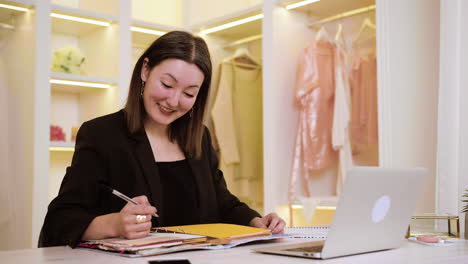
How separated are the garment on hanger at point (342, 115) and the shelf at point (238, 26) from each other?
0.66m

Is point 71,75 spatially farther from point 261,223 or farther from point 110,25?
point 261,223

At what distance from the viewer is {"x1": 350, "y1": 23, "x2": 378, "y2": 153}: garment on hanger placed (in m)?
3.40

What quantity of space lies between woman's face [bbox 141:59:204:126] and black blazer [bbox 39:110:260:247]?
89 millimetres

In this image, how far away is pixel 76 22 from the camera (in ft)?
12.2

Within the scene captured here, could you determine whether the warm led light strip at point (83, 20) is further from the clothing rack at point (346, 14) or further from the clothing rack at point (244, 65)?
the clothing rack at point (346, 14)

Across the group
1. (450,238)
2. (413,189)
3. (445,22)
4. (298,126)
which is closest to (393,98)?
(445,22)

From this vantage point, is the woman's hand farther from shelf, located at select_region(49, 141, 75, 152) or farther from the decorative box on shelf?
shelf, located at select_region(49, 141, 75, 152)

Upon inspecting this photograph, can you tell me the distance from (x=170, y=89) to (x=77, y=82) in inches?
84.1

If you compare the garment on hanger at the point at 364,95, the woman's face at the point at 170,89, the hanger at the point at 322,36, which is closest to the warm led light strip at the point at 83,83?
the hanger at the point at 322,36

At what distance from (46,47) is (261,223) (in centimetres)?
226

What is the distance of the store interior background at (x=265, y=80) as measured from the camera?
2.44 m

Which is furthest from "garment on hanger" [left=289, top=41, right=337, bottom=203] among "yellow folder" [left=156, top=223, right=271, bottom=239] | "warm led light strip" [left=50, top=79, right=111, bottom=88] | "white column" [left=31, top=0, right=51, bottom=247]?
"yellow folder" [left=156, top=223, right=271, bottom=239]

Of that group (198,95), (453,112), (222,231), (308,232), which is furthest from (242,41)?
(222,231)

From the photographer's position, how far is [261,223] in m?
1.64
